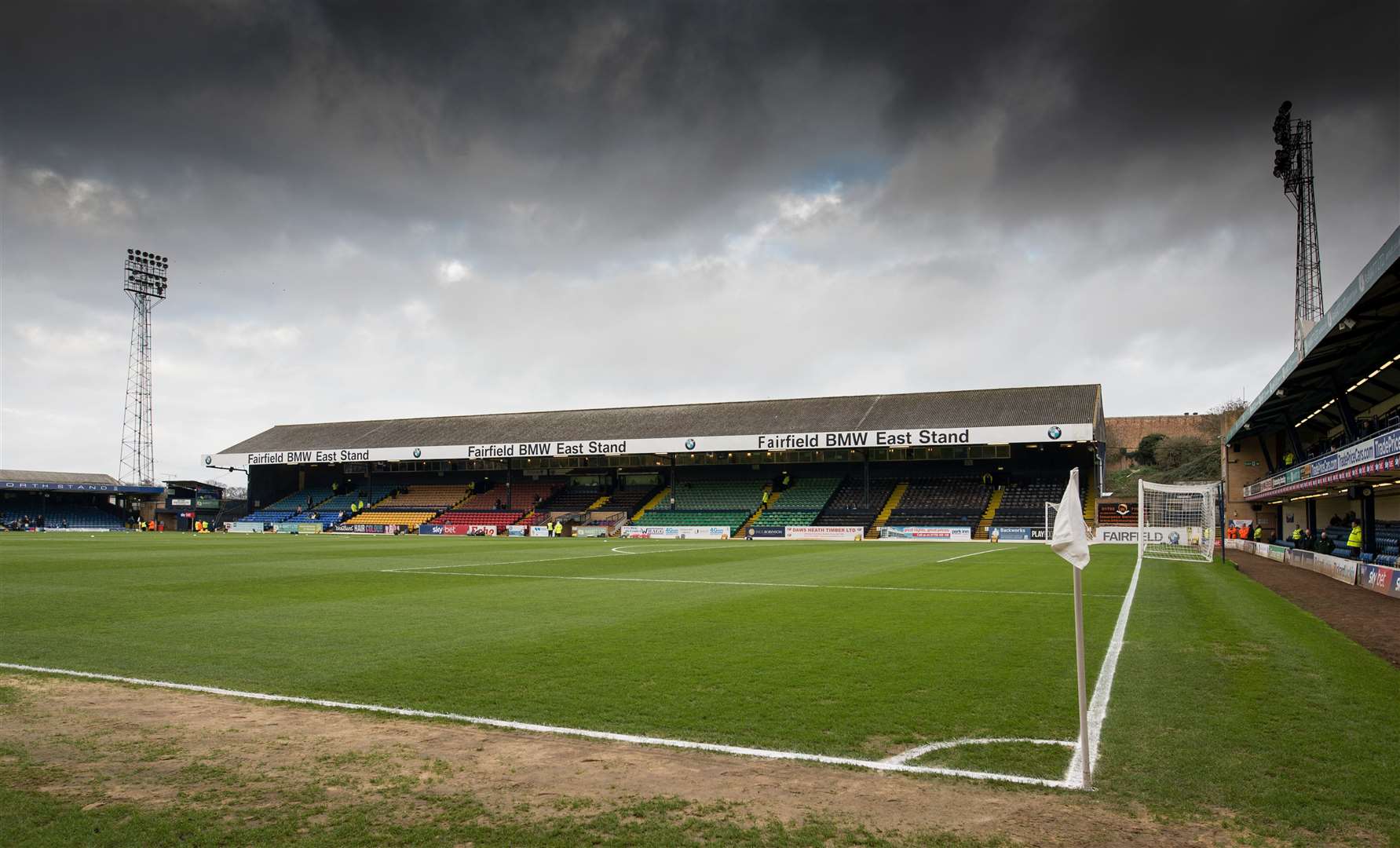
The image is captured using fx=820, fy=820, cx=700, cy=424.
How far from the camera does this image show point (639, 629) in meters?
11.6

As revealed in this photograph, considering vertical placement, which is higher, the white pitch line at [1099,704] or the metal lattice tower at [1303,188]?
the metal lattice tower at [1303,188]

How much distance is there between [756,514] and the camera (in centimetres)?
5481

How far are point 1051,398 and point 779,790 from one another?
53.9m

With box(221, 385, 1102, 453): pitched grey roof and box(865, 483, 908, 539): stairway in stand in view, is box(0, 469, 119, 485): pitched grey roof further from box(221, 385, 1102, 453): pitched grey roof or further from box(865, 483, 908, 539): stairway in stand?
box(865, 483, 908, 539): stairway in stand

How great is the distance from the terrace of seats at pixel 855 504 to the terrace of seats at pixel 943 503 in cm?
136

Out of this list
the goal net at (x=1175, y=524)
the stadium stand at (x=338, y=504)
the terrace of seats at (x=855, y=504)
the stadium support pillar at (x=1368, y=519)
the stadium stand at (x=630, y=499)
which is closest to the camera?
the stadium support pillar at (x=1368, y=519)

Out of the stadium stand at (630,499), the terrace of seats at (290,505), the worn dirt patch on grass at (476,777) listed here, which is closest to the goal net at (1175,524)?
the stadium stand at (630,499)

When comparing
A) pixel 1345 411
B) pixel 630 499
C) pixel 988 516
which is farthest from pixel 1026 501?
pixel 630 499

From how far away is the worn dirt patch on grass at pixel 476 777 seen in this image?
4.74 meters

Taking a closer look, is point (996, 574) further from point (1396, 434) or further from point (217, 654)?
point (217, 654)

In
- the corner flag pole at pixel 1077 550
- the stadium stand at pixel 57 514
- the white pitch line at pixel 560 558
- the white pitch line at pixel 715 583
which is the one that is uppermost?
the corner flag pole at pixel 1077 550

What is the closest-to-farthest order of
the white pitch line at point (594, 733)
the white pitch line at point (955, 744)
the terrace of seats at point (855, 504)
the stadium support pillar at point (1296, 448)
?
the white pitch line at point (594, 733) < the white pitch line at point (955, 744) < the stadium support pillar at point (1296, 448) < the terrace of seats at point (855, 504)

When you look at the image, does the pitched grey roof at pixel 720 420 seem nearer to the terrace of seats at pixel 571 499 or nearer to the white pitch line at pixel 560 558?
the terrace of seats at pixel 571 499

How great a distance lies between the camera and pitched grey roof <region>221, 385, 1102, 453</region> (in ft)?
172
